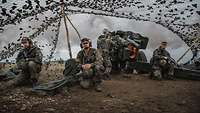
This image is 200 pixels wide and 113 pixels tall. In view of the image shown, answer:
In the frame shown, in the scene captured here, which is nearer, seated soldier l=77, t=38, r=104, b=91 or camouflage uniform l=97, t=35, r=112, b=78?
seated soldier l=77, t=38, r=104, b=91

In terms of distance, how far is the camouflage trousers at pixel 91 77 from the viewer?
8773 mm

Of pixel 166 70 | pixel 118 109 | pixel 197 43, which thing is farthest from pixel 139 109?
pixel 197 43

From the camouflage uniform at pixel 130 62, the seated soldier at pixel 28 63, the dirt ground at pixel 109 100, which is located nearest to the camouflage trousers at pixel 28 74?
the seated soldier at pixel 28 63

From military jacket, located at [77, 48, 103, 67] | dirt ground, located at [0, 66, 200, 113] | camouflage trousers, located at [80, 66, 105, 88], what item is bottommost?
dirt ground, located at [0, 66, 200, 113]

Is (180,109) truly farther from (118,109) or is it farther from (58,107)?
(58,107)

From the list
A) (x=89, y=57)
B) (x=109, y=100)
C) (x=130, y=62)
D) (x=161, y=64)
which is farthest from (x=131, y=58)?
(x=109, y=100)

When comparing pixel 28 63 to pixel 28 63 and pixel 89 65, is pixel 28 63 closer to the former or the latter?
pixel 28 63

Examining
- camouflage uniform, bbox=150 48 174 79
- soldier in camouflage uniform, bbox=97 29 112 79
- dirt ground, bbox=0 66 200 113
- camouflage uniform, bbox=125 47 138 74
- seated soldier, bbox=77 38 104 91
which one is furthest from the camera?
camouflage uniform, bbox=125 47 138 74

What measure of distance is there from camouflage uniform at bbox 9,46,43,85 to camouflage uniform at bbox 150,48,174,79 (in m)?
4.80

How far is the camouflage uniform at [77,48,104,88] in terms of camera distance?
28.8ft

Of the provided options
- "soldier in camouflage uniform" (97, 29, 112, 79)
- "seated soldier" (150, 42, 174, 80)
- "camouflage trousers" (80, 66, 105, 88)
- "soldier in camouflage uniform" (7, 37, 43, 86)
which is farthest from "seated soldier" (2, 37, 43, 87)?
"seated soldier" (150, 42, 174, 80)

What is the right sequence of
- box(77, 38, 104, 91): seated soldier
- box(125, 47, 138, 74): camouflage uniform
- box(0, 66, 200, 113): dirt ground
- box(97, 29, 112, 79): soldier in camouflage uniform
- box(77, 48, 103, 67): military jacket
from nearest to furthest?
box(0, 66, 200, 113): dirt ground, box(77, 38, 104, 91): seated soldier, box(77, 48, 103, 67): military jacket, box(97, 29, 112, 79): soldier in camouflage uniform, box(125, 47, 138, 74): camouflage uniform

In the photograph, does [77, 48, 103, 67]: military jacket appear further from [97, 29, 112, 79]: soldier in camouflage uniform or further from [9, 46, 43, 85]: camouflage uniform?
[97, 29, 112, 79]: soldier in camouflage uniform

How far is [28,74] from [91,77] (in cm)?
200
